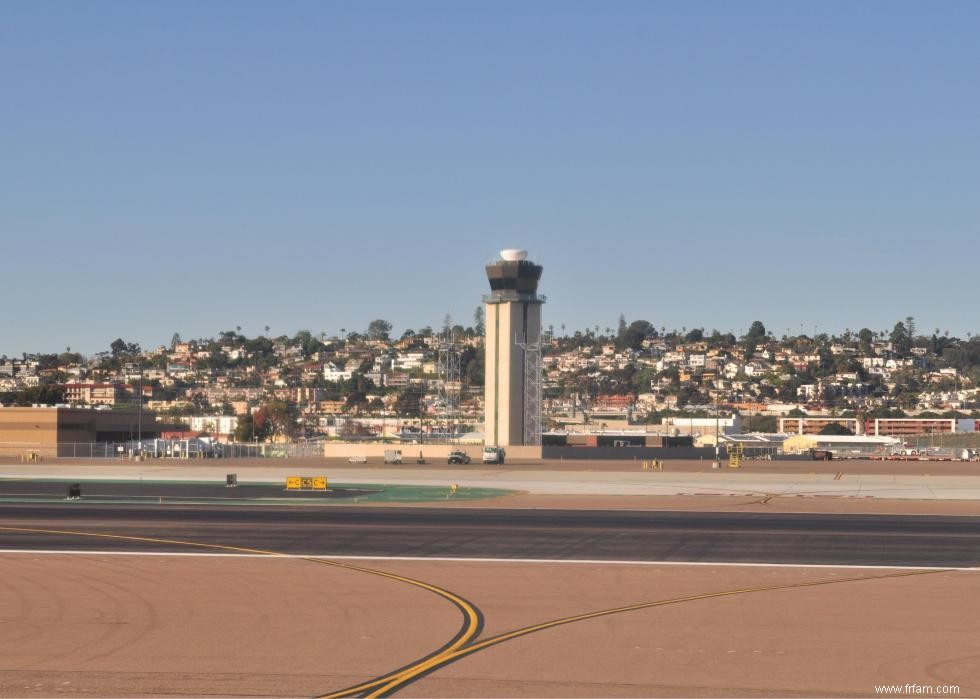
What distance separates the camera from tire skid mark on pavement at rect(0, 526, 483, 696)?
62.8ft

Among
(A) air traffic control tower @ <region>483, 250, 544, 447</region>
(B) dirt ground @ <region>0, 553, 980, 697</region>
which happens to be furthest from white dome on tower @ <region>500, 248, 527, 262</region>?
(B) dirt ground @ <region>0, 553, 980, 697</region>

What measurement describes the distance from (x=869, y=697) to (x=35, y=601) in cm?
1741

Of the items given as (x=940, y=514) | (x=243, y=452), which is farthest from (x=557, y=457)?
(x=940, y=514)

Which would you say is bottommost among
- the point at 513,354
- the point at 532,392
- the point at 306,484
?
the point at 306,484

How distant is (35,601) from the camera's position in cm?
2536

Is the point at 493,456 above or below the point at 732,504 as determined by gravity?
above

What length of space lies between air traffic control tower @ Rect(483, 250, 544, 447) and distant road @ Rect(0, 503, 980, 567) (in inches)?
3687

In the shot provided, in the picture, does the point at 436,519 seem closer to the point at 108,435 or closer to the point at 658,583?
the point at 658,583

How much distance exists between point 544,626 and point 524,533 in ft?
55.9

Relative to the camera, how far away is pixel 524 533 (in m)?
40.1

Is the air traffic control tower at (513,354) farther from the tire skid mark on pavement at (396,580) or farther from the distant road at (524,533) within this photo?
the tire skid mark on pavement at (396,580)

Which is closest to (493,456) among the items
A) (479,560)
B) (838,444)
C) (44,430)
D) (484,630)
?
(44,430)

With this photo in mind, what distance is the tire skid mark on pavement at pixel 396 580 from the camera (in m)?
19.2

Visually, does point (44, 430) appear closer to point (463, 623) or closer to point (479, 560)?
point (479, 560)
